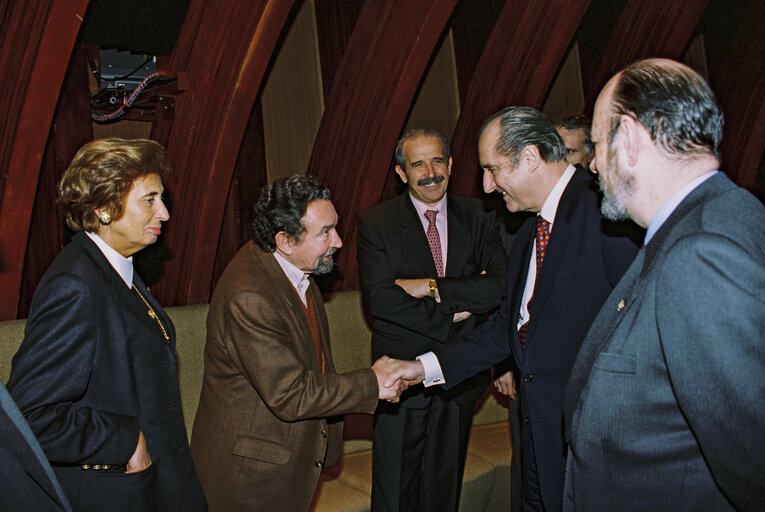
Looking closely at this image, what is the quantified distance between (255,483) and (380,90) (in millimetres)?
2924

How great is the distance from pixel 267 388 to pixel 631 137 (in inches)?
62.6

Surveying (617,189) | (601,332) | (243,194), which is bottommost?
(243,194)

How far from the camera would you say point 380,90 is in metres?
4.70

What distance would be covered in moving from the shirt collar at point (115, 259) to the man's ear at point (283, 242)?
697 millimetres

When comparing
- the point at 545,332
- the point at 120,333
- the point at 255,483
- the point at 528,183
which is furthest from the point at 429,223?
the point at 120,333

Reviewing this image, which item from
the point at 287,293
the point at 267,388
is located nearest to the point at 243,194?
the point at 287,293

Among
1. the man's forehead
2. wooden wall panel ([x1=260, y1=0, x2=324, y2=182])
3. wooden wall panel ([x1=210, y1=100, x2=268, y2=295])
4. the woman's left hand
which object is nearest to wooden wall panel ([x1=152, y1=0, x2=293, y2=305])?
wooden wall panel ([x1=210, y1=100, x2=268, y2=295])

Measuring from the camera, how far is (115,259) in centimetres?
229

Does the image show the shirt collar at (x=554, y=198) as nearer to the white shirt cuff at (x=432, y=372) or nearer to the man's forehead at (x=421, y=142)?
the white shirt cuff at (x=432, y=372)

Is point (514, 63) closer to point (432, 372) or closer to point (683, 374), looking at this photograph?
point (432, 372)

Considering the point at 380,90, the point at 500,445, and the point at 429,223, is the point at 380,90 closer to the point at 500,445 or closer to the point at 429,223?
the point at 429,223

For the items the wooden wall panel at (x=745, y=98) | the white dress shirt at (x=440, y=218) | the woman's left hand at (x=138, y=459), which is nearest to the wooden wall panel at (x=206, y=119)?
the white dress shirt at (x=440, y=218)

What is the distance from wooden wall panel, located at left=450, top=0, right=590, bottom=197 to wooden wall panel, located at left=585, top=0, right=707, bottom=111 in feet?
1.87

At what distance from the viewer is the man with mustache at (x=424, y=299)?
11.4ft
